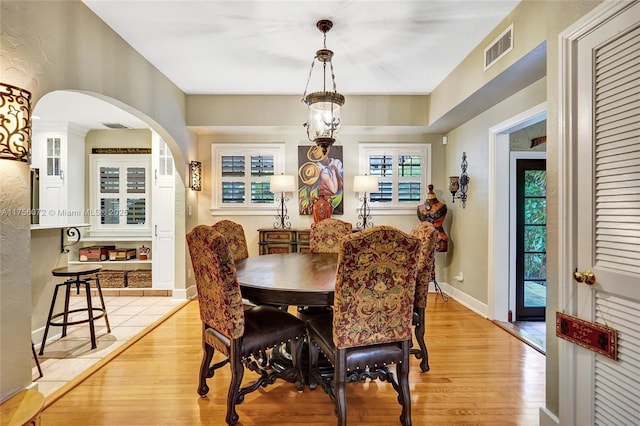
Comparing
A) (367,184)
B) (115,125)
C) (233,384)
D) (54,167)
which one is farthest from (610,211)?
(54,167)

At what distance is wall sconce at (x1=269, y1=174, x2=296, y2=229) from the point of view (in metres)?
4.26

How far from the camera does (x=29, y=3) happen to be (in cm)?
184

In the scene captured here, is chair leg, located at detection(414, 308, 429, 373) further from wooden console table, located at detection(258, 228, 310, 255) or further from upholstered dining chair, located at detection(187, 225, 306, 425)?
wooden console table, located at detection(258, 228, 310, 255)

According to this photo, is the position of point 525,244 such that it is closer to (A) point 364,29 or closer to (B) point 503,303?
(B) point 503,303

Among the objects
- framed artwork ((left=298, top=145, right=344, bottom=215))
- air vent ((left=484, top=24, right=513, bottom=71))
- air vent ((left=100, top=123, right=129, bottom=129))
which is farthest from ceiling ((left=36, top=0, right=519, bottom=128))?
framed artwork ((left=298, top=145, right=344, bottom=215))

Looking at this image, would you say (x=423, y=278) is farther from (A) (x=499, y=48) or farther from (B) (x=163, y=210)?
(B) (x=163, y=210)

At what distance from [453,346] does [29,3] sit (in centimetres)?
400

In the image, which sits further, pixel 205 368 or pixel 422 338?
pixel 422 338

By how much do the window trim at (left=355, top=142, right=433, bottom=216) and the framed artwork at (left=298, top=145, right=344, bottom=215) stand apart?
13.6 inches

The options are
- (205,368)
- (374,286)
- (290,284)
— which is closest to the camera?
(374,286)

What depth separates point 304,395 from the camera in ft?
6.88

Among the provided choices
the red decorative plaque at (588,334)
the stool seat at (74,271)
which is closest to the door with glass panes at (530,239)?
the red decorative plaque at (588,334)

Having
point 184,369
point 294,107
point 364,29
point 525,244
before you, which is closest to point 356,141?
point 294,107

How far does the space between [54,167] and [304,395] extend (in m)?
5.28
